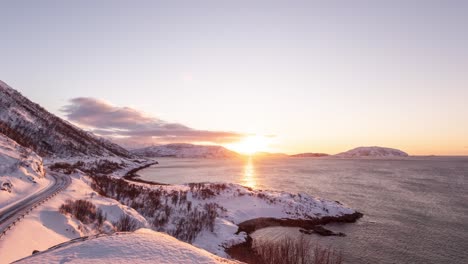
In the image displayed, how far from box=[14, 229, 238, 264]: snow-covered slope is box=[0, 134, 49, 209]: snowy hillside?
943 inches

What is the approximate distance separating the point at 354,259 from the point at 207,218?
695 inches

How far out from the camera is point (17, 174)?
38719 mm

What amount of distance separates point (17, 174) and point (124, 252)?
38.1 metres

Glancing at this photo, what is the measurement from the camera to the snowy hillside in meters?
31.6

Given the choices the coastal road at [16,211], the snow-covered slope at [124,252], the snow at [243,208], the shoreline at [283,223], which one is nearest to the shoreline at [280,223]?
the shoreline at [283,223]

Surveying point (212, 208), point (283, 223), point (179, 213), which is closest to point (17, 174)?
point (179, 213)

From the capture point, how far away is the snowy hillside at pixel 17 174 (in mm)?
31600

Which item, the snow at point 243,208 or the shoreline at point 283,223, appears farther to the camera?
the snow at point 243,208

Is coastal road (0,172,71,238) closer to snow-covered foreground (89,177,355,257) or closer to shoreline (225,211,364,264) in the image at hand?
snow-covered foreground (89,177,355,257)

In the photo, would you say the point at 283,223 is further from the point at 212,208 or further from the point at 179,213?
the point at 179,213

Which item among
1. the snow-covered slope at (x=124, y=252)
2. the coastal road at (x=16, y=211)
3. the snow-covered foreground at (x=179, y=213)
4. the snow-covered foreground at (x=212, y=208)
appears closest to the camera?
the snow-covered slope at (x=124, y=252)

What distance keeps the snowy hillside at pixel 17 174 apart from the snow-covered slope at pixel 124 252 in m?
24.0

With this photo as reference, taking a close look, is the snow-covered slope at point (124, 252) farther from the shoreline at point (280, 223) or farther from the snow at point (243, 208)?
the snow at point (243, 208)

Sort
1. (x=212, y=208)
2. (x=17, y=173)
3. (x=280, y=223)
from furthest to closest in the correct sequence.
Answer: (x=212, y=208) → (x=280, y=223) → (x=17, y=173)
